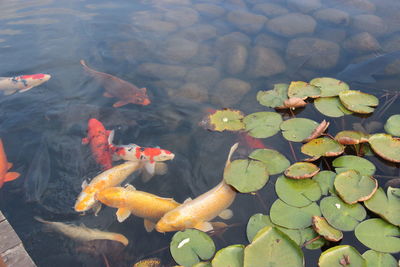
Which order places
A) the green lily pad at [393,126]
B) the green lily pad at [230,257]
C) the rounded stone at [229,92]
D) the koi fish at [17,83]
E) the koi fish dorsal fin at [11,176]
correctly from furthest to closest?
the koi fish at [17,83] < the rounded stone at [229,92] < the koi fish dorsal fin at [11,176] < the green lily pad at [393,126] < the green lily pad at [230,257]

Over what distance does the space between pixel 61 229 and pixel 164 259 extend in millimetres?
1088

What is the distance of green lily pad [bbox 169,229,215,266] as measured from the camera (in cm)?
251

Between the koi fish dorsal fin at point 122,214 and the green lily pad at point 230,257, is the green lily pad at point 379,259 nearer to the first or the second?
the green lily pad at point 230,257

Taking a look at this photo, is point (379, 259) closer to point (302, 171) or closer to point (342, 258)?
point (342, 258)

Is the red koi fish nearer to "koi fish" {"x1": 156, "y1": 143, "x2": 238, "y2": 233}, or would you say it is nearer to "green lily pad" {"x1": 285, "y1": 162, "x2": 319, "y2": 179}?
"koi fish" {"x1": 156, "y1": 143, "x2": 238, "y2": 233}

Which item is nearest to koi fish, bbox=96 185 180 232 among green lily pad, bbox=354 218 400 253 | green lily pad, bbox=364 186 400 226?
green lily pad, bbox=354 218 400 253

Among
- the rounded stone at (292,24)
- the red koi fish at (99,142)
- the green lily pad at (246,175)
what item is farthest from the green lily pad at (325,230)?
the rounded stone at (292,24)

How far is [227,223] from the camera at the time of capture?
296 centimetres

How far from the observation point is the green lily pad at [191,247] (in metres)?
2.51

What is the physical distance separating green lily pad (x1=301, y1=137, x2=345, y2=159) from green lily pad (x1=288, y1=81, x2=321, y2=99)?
0.81 metres

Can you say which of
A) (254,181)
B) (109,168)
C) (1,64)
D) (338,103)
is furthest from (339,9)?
(1,64)

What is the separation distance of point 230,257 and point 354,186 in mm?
1279

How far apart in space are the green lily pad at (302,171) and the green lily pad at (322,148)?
0.16 metres

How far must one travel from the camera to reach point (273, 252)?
88.8 inches
